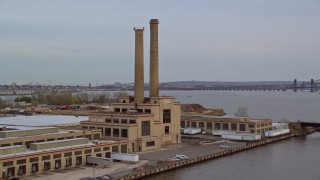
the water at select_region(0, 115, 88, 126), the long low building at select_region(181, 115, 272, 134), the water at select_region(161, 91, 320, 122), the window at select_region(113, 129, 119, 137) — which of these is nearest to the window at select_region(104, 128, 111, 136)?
the window at select_region(113, 129, 119, 137)

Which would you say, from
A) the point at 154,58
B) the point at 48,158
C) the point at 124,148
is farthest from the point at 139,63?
the point at 48,158

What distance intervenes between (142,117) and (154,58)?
5.02 metres

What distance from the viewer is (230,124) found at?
35.5m

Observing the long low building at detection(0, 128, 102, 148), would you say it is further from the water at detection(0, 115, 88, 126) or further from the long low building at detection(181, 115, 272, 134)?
the long low building at detection(181, 115, 272, 134)

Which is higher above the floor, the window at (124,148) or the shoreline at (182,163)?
the window at (124,148)

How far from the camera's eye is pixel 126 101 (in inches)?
1208

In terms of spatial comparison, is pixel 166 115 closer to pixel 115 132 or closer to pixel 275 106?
pixel 115 132

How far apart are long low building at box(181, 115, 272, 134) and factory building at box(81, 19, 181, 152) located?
21.9 feet

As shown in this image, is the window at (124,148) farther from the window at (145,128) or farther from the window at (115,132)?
the window at (145,128)

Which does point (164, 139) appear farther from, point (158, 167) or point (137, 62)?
point (158, 167)

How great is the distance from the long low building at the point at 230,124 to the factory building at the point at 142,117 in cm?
668

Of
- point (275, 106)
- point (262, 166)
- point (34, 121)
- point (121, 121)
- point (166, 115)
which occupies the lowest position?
point (262, 166)

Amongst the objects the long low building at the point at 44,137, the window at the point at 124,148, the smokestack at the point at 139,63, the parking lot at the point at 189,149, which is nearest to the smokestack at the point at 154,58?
the smokestack at the point at 139,63

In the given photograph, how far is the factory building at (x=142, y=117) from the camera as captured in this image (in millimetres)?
26219
